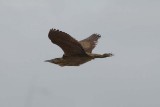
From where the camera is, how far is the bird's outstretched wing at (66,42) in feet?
70.9

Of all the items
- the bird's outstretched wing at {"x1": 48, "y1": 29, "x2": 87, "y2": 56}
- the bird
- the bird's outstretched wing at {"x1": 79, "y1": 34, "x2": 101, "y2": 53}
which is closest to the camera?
the bird's outstretched wing at {"x1": 48, "y1": 29, "x2": 87, "y2": 56}

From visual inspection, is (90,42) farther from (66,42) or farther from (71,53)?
(66,42)

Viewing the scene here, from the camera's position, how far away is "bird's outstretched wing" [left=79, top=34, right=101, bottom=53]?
83.9 feet

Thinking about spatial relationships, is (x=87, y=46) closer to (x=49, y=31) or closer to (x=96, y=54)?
(x=96, y=54)

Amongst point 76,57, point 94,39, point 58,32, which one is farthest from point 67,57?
point 94,39

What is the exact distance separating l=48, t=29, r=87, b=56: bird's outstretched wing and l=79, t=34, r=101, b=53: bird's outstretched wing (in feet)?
5.61

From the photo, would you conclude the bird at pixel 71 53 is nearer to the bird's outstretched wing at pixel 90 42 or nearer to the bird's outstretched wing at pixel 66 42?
the bird's outstretched wing at pixel 66 42

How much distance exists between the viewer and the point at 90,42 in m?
27.2

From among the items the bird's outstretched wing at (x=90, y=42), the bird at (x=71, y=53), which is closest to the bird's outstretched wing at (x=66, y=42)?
the bird at (x=71, y=53)

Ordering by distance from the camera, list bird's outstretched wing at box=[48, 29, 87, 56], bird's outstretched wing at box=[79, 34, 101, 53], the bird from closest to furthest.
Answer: bird's outstretched wing at box=[48, 29, 87, 56] < the bird < bird's outstretched wing at box=[79, 34, 101, 53]

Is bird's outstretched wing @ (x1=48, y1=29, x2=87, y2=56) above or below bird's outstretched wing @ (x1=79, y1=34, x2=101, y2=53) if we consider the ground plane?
below

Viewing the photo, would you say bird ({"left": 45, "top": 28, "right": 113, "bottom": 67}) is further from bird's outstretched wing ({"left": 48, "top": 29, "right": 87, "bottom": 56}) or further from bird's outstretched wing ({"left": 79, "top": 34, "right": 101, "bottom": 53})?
bird's outstretched wing ({"left": 79, "top": 34, "right": 101, "bottom": 53})

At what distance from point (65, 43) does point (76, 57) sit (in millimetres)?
1164

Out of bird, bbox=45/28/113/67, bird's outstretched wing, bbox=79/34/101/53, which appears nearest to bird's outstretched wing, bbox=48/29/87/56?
bird, bbox=45/28/113/67
